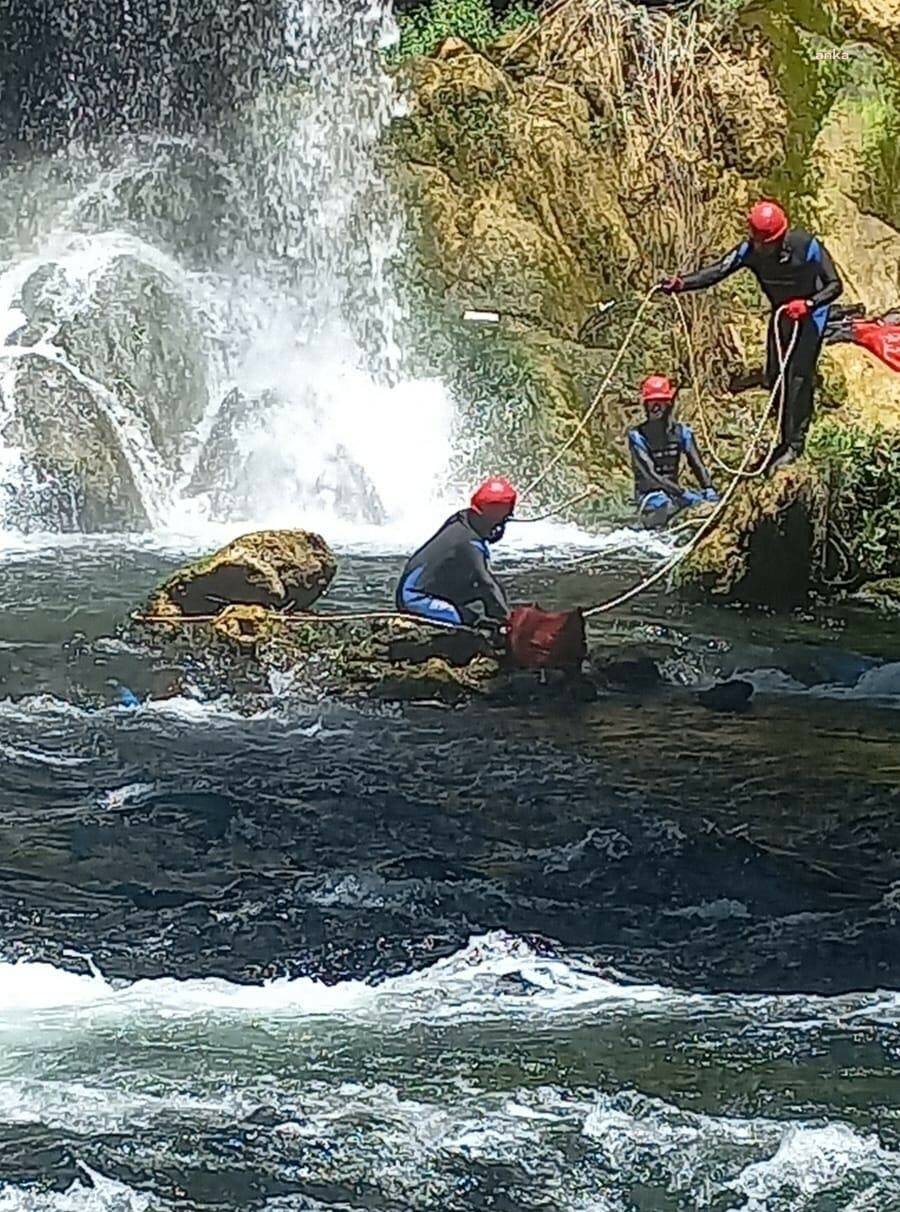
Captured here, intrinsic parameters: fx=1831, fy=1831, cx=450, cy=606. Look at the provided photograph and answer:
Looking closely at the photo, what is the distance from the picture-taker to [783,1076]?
489 cm

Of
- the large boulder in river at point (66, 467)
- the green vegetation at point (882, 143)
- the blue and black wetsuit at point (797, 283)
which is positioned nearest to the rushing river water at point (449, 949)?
the blue and black wetsuit at point (797, 283)

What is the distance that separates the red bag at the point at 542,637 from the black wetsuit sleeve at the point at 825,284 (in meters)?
2.23

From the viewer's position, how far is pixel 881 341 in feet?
34.4

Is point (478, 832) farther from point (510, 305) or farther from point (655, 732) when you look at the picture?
point (510, 305)

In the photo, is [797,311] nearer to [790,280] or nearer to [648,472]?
[790,280]

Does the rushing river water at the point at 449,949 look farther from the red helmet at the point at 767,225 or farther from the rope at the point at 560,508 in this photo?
the red helmet at the point at 767,225

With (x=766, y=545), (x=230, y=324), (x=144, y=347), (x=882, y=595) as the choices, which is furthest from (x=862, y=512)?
(x=230, y=324)

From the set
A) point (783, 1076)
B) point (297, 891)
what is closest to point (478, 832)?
point (297, 891)

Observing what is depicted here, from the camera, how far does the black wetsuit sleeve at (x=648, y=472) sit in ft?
40.0

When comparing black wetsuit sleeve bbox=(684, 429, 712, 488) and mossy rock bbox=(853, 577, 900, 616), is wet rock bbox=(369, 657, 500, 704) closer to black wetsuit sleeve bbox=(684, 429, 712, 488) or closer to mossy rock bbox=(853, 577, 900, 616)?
mossy rock bbox=(853, 577, 900, 616)

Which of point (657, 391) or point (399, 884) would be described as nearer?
point (399, 884)

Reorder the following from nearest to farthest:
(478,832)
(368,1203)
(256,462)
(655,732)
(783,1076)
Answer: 1. (368,1203)
2. (783,1076)
3. (478,832)
4. (655,732)
5. (256,462)

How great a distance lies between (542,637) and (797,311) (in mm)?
2288

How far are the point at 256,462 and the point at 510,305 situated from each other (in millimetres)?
2341
